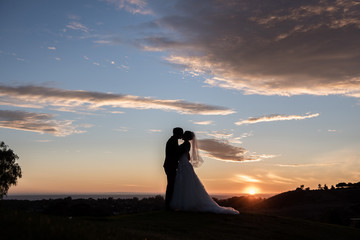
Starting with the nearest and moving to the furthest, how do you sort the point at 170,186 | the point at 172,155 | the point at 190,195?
the point at 190,195 < the point at 170,186 < the point at 172,155

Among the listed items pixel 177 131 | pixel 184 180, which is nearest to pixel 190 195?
pixel 184 180

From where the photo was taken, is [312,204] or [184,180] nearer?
[184,180]

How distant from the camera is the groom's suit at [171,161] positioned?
80.7ft

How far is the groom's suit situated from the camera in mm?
24583

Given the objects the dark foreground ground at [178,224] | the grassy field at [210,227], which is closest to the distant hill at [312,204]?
the dark foreground ground at [178,224]

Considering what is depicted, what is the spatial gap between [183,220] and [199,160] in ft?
16.1

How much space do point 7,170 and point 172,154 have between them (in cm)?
4031

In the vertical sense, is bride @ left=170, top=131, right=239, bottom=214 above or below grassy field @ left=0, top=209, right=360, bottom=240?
above

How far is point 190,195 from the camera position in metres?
23.8

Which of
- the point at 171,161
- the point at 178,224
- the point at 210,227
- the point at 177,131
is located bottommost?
the point at 210,227

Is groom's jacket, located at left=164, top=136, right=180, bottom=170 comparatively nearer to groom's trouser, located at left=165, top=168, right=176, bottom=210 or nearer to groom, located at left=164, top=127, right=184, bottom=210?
groom, located at left=164, top=127, right=184, bottom=210

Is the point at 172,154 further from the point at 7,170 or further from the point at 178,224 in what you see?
the point at 7,170

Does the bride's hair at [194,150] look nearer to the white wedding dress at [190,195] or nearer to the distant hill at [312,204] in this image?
the white wedding dress at [190,195]

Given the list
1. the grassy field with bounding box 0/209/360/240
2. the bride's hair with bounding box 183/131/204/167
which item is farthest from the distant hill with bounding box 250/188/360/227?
the bride's hair with bounding box 183/131/204/167
